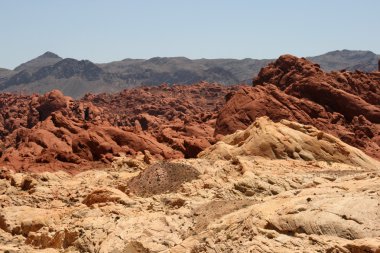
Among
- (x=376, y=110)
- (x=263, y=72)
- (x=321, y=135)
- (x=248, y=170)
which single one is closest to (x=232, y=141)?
(x=321, y=135)

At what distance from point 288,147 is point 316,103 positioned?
23.5 m

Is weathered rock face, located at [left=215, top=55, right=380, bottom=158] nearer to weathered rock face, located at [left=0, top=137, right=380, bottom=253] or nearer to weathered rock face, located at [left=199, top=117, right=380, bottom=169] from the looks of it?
weathered rock face, located at [left=199, top=117, right=380, bottom=169]

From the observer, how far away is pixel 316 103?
47688 millimetres

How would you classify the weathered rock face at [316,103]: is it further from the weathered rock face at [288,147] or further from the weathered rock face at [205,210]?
the weathered rock face at [205,210]

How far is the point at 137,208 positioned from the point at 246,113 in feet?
84.7

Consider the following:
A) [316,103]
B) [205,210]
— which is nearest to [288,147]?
[205,210]

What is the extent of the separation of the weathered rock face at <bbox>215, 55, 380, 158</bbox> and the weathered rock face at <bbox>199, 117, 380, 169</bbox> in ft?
41.3

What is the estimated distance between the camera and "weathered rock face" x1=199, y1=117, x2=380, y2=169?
998 inches

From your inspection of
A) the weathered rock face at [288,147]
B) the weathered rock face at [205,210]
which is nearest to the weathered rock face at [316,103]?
the weathered rock face at [288,147]

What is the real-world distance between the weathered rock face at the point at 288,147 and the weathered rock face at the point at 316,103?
12.6m

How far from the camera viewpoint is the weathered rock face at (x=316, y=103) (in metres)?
42.2

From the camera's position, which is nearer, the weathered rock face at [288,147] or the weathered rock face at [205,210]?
the weathered rock face at [205,210]

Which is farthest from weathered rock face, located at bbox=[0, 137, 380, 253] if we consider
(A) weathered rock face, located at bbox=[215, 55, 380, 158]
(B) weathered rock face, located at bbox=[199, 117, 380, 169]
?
(A) weathered rock face, located at bbox=[215, 55, 380, 158]

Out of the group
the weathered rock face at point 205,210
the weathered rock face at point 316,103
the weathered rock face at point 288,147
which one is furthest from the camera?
the weathered rock face at point 316,103
